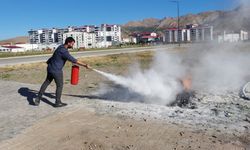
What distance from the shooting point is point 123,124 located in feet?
28.3

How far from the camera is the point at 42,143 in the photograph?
764cm

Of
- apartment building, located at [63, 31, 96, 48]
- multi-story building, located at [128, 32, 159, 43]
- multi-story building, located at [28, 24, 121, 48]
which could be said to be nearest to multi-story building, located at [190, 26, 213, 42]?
multi-story building, located at [128, 32, 159, 43]

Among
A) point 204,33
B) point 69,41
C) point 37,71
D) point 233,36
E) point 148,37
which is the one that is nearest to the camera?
point 69,41

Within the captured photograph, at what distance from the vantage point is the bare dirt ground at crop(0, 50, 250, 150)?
23.8 feet

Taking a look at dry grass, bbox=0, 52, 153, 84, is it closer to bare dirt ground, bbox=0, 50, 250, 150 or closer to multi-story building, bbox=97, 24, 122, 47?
bare dirt ground, bbox=0, 50, 250, 150

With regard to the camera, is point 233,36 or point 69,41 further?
point 233,36

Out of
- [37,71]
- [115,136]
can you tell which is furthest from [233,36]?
[37,71]

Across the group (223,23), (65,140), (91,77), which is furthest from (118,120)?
(91,77)

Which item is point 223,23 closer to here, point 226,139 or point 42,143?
point 226,139

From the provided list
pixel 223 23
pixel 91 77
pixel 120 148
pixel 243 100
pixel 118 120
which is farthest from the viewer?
pixel 91 77

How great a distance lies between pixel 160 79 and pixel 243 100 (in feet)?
8.89

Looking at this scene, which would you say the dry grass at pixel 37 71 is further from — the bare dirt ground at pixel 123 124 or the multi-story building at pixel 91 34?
the multi-story building at pixel 91 34

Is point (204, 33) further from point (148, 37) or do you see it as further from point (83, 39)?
point (83, 39)

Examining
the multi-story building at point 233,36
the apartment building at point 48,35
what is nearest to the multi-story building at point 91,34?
the apartment building at point 48,35
